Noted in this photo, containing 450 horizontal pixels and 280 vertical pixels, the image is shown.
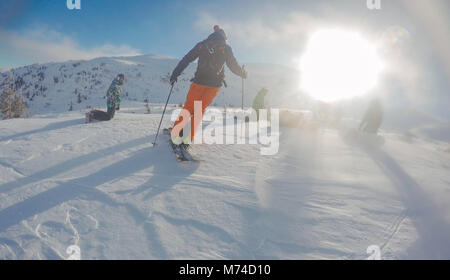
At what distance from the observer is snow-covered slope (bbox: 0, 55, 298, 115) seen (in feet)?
60.8

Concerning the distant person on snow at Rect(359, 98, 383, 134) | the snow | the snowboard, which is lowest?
the snow

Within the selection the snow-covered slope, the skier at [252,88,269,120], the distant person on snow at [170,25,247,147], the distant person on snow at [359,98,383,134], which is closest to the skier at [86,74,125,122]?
the distant person on snow at [170,25,247,147]

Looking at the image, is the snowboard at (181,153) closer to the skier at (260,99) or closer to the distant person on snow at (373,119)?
the skier at (260,99)

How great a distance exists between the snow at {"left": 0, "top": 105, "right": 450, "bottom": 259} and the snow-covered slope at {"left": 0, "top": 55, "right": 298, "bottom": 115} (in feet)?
51.1

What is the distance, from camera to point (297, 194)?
236 centimetres

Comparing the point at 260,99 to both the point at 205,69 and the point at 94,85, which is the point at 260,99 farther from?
the point at 94,85

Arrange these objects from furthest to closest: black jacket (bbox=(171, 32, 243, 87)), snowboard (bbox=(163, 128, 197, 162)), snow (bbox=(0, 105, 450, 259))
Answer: black jacket (bbox=(171, 32, 243, 87))
snowboard (bbox=(163, 128, 197, 162))
snow (bbox=(0, 105, 450, 259))

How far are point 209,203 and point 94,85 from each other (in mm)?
24207

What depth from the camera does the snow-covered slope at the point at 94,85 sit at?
1855 cm

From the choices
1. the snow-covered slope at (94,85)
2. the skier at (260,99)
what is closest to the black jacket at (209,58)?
the skier at (260,99)

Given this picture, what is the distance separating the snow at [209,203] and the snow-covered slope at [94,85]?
15.6 m

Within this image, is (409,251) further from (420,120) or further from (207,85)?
(420,120)

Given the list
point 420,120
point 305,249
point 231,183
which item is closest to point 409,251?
point 305,249

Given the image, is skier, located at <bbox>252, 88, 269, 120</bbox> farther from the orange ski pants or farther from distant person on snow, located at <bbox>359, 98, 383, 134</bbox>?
the orange ski pants
